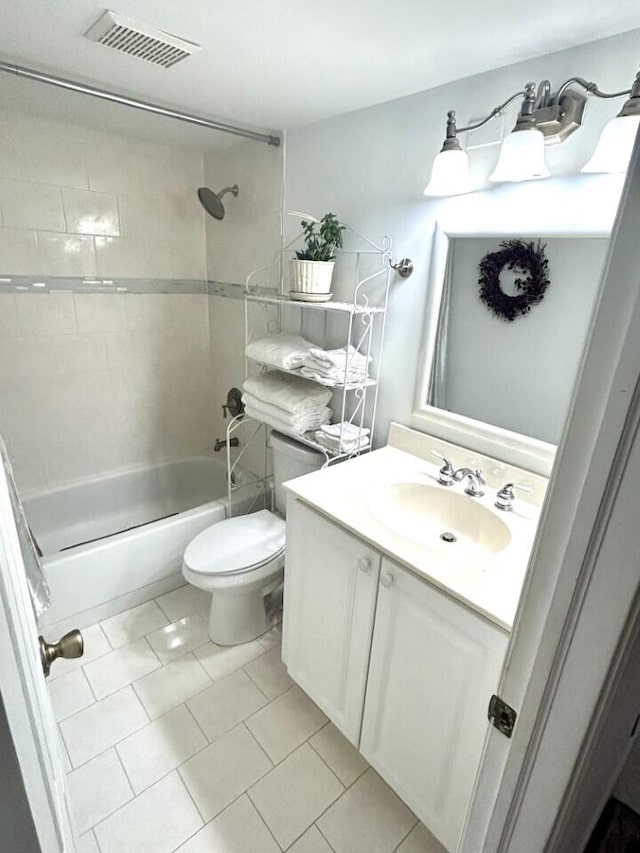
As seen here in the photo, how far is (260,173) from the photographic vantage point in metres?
2.08

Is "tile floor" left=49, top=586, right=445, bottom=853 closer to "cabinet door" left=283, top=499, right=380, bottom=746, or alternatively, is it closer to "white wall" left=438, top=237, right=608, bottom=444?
"cabinet door" left=283, top=499, right=380, bottom=746

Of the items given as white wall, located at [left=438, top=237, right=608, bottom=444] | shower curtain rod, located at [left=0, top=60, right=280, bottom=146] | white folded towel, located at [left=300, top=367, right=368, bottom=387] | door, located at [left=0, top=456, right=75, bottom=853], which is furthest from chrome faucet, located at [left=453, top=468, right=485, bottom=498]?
shower curtain rod, located at [left=0, top=60, right=280, bottom=146]

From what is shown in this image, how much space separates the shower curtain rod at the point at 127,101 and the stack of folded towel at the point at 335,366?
3.22ft

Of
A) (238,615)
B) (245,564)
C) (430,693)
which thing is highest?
(430,693)

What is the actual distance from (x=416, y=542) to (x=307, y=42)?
137 cm

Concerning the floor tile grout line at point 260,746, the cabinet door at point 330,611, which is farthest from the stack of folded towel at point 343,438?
the floor tile grout line at point 260,746

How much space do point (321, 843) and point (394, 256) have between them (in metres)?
1.87

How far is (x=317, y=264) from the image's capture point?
1.62 m

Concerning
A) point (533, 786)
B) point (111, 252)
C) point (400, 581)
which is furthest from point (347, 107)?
point (533, 786)

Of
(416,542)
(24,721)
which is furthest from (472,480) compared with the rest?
(24,721)

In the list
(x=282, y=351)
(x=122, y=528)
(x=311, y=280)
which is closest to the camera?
(x=311, y=280)

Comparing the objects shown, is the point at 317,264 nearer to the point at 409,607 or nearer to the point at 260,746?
the point at 409,607

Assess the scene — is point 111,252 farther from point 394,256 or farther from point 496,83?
point 496,83

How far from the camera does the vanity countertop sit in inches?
38.8
